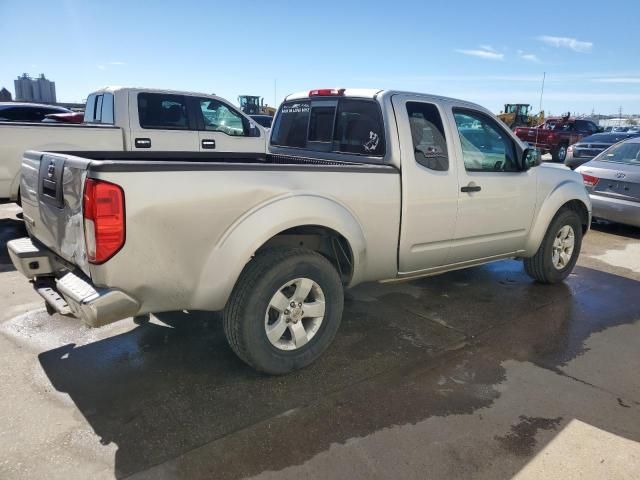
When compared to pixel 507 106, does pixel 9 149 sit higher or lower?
lower

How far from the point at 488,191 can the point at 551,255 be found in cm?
142

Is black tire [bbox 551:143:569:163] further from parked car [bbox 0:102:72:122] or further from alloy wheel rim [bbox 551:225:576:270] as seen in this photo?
parked car [bbox 0:102:72:122]

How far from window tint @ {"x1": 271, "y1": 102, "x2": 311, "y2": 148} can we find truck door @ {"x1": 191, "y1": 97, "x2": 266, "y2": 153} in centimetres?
321

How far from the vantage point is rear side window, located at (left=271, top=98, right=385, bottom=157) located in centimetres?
386

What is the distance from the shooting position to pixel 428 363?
3.45m

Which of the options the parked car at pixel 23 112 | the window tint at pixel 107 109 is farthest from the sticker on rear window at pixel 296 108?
the parked car at pixel 23 112

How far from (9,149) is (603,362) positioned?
6743mm

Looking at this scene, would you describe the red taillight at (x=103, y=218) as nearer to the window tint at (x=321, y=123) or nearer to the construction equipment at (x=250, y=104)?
the window tint at (x=321, y=123)

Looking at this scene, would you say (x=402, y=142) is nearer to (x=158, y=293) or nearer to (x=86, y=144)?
(x=158, y=293)

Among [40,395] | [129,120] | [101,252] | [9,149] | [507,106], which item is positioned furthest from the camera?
[507,106]

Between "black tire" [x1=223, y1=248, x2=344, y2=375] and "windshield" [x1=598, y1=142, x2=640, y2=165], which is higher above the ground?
"windshield" [x1=598, y1=142, x2=640, y2=165]

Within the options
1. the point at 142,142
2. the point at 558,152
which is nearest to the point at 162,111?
the point at 142,142

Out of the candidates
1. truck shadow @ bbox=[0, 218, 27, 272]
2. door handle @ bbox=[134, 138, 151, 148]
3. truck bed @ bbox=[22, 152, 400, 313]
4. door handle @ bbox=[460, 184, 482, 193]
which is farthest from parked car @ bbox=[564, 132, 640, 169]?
truck shadow @ bbox=[0, 218, 27, 272]

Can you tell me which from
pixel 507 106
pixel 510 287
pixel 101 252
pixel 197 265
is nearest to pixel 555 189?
pixel 510 287
